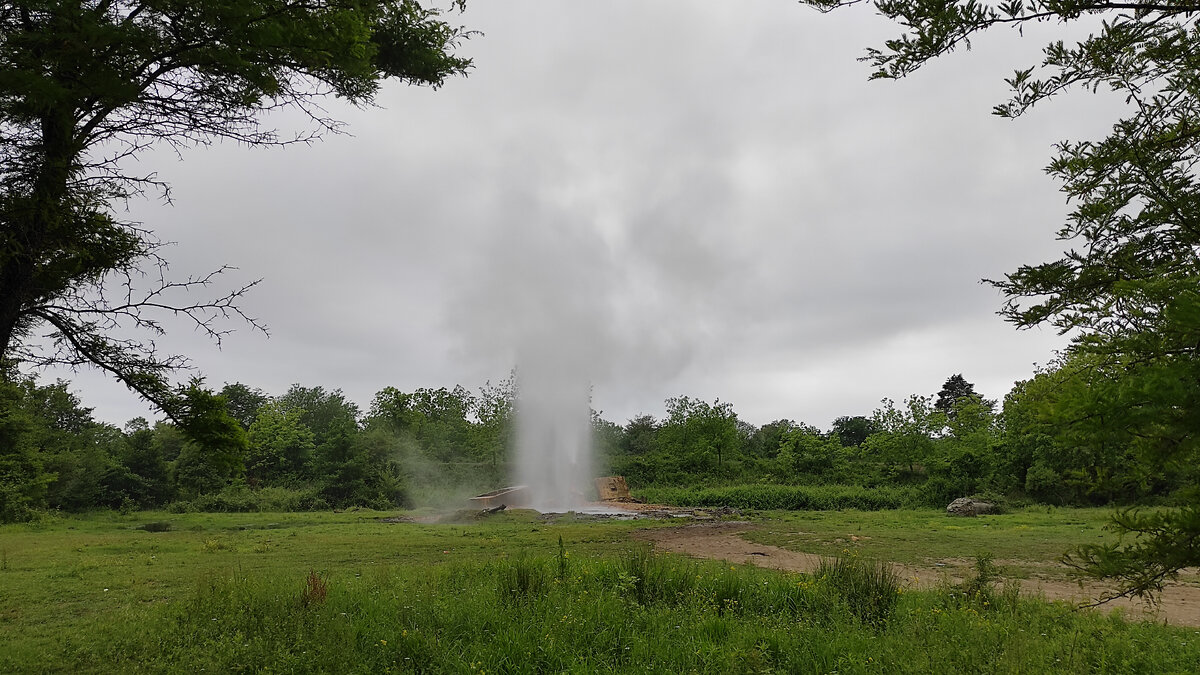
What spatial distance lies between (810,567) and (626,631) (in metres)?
7.09

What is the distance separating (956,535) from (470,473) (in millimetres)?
32326

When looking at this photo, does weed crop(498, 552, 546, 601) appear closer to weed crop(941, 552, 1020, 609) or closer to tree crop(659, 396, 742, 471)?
weed crop(941, 552, 1020, 609)

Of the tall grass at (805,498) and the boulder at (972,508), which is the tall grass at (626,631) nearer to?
the boulder at (972,508)

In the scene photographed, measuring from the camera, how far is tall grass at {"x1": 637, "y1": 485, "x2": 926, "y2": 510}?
107ft

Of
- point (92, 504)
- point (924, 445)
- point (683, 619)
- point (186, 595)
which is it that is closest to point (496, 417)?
point (92, 504)

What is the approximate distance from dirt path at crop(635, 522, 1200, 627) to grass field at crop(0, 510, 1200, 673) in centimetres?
86

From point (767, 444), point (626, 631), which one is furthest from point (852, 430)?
point (626, 631)

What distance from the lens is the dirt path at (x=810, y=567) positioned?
8.82 m

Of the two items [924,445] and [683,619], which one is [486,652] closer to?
[683,619]

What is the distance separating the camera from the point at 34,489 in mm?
29391

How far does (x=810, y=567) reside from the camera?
489 inches

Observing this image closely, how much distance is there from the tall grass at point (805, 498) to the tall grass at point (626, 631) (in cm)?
2544

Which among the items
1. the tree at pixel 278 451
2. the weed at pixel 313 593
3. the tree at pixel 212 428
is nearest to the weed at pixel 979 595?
the weed at pixel 313 593

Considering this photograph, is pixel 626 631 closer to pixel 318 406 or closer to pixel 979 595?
pixel 979 595
